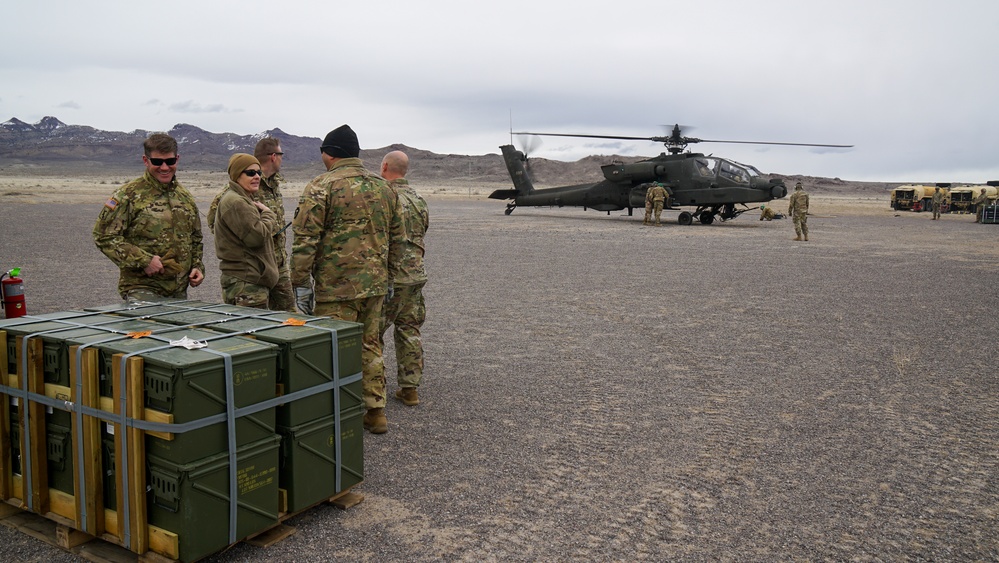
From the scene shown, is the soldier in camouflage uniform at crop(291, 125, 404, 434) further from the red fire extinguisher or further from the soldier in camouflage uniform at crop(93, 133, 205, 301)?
the red fire extinguisher

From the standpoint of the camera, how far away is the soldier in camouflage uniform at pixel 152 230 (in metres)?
4.49

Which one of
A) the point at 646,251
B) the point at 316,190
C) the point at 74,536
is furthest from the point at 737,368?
the point at 646,251

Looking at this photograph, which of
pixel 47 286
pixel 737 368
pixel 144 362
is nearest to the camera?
pixel 144 362

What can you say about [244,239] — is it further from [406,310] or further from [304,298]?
[406,310]

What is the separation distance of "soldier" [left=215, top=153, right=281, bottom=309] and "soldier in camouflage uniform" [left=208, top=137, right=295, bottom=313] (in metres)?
0.45

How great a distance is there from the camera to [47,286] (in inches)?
374

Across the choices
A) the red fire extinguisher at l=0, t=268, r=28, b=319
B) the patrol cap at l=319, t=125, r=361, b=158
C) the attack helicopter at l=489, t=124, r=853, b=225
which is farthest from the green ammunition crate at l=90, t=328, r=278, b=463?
the attack helicopter at l=489, t=124, r=853, b=225

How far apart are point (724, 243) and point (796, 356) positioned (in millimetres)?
11584

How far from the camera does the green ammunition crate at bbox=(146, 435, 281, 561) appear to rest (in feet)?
9.38

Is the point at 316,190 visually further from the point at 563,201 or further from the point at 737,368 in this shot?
the point at 563,201

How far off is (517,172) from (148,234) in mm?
25779

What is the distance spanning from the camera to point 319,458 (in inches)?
136

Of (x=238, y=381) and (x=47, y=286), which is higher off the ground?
(x=238, y=381)

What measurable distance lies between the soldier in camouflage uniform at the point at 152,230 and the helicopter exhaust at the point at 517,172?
24.8 meters
